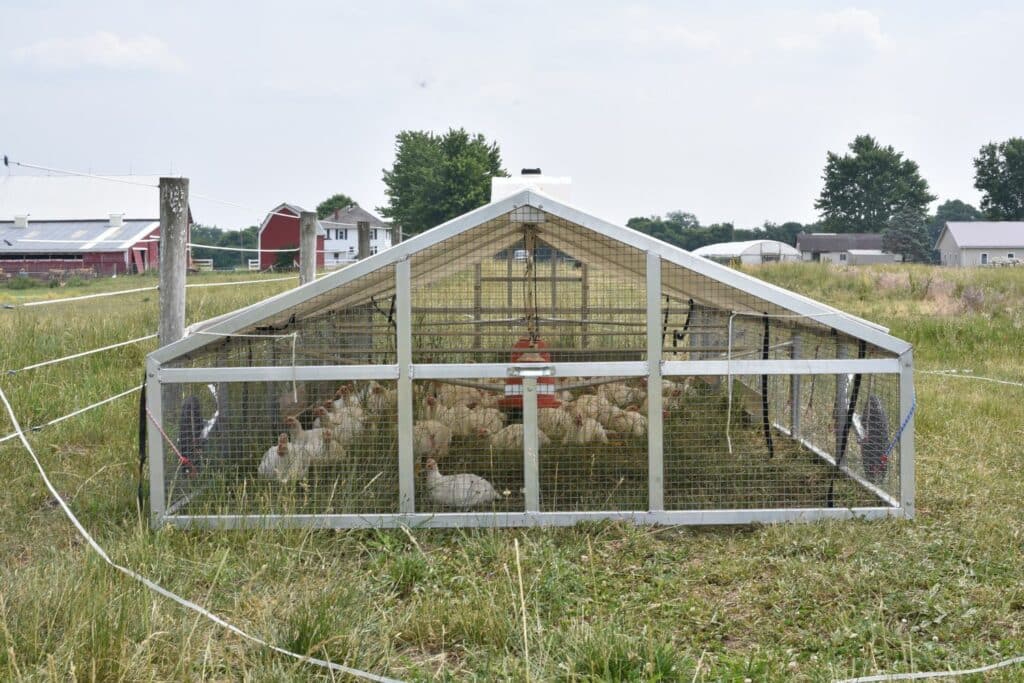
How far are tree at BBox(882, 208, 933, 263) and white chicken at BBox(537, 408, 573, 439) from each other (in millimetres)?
65663

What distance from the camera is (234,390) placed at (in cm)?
659

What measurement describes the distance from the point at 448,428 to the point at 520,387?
0.57 m

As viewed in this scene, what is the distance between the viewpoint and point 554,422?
6.25 meters

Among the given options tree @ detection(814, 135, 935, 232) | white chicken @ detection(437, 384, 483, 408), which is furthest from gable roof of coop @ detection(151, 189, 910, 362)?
tree @ detection(814, 135, 935, 232)

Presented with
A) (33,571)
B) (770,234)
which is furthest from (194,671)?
(770,234)

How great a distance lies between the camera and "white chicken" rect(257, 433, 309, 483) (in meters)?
5.55

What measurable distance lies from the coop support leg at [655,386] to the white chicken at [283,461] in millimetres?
1881

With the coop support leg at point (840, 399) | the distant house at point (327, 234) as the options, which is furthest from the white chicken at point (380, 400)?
the distant house at point (327, 234)

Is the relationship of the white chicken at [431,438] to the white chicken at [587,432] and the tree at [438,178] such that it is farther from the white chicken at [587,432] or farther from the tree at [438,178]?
the tree at [438,178]

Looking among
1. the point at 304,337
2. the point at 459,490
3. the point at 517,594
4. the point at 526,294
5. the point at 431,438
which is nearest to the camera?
the point at 517,594

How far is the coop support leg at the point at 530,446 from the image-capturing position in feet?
17.1

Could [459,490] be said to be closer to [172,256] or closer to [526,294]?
[172,256]

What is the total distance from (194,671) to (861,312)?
15.7 m

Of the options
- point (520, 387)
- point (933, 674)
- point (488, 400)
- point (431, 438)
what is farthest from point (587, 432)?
point (933, 674)
